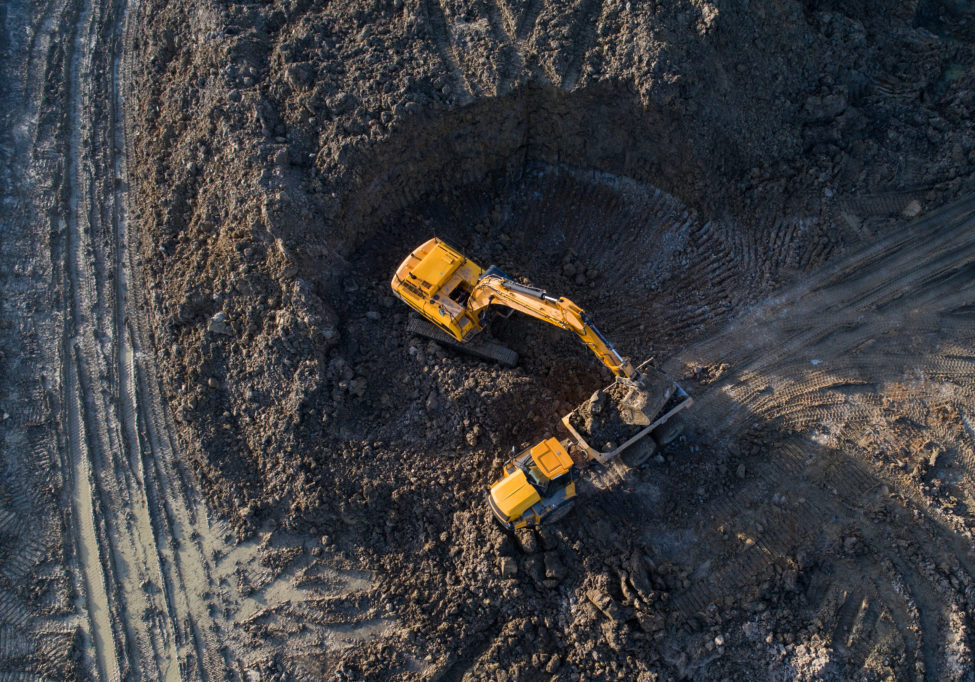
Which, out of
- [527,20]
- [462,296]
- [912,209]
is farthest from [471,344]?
[912,209]

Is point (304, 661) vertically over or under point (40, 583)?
under

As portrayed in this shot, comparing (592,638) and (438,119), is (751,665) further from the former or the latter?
(438,119)

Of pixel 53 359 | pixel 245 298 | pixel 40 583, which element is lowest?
pixel 40 583

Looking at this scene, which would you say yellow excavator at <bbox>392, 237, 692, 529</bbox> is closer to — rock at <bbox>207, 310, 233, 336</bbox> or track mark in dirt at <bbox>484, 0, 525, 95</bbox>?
rock at <bbox>207, 310, 233, 336</bbox>

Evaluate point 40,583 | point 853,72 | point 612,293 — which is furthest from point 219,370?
point 853,72

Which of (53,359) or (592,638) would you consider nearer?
(592,638)

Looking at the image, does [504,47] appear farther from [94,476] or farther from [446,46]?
[94,476]

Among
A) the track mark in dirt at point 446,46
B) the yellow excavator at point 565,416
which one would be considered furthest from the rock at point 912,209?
the track mark in dirt at point 446,46

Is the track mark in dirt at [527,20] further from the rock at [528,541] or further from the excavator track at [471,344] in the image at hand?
the rock at [528,541]
